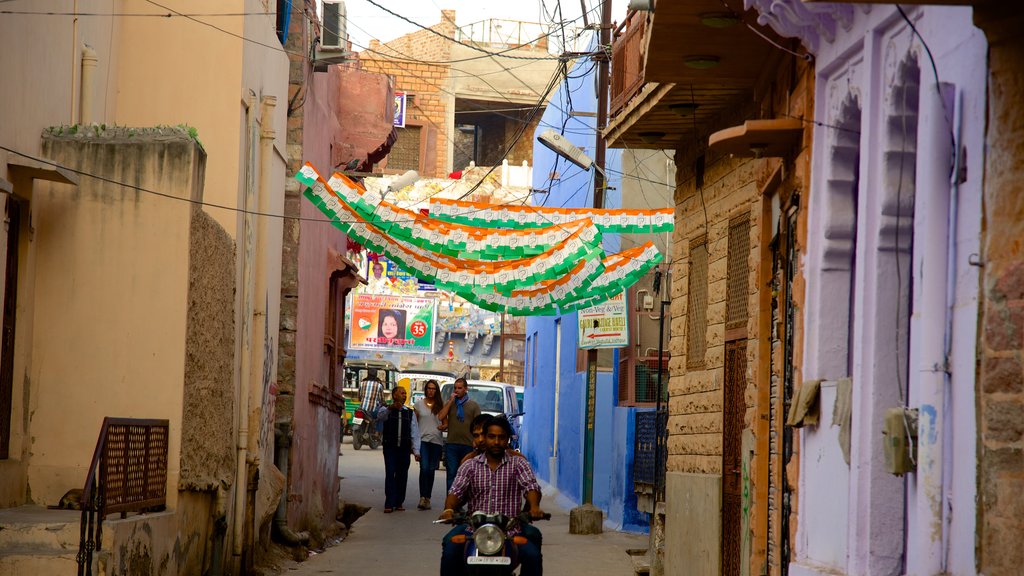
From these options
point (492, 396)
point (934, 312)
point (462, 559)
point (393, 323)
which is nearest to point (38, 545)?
point (462, 559)

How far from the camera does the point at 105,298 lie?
36.2 feet

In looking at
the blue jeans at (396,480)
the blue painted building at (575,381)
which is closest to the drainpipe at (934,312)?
the blue painted building at (575,381)

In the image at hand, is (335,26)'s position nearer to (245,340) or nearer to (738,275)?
(245,340)

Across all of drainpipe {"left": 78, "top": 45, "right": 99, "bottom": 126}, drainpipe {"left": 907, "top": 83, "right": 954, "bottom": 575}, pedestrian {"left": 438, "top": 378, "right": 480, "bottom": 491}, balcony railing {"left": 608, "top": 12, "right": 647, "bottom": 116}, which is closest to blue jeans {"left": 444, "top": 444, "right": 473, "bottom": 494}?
→ pedestrian {"left": 438, "top": 378, "right": 480, "bottom": 491}

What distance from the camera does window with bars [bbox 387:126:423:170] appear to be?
163 feet

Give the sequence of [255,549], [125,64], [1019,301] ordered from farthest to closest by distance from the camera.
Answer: [255,549]
[125,64]
[1019,301]

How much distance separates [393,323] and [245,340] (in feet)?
127

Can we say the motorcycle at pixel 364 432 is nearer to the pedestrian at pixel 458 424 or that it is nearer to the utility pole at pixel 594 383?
the pedestrian at pixel 458 424

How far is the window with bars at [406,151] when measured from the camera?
163ft

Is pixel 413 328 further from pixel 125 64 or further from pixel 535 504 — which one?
pixel 535 504

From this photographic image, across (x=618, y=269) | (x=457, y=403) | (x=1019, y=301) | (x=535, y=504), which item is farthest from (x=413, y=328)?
(x=1019, y=301)

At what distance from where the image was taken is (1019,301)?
5324mm

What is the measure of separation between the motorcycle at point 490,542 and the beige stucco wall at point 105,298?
303cm

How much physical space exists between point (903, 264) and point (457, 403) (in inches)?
521
